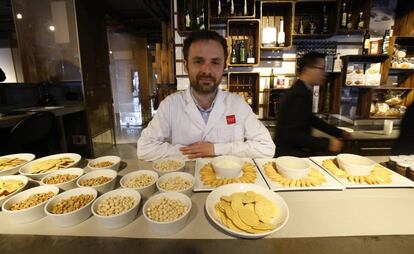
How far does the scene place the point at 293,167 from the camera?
1087mm

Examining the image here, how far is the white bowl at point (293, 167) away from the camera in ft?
3.25

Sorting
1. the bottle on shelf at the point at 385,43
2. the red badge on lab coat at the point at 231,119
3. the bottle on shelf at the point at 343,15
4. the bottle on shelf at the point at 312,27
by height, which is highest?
the bottle on shelf at the point at 343,15

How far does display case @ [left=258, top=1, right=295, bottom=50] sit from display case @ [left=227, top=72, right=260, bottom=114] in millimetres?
442

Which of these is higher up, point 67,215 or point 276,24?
point 276,24

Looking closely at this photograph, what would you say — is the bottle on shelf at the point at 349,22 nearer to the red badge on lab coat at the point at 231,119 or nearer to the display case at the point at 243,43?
the display case at the point at 243,43

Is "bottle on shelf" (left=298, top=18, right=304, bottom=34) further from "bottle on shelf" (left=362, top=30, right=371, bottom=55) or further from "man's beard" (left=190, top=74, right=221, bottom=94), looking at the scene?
"man's beard" (left=190, top=74, right=221, bottom=94)

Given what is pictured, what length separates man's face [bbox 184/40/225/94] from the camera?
5.18 feet

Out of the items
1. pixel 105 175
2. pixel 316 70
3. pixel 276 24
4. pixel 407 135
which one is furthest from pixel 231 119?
pixel 276 24

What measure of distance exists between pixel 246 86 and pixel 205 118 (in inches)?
58.2

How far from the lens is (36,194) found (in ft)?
2.87

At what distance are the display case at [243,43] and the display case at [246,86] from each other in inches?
9.2

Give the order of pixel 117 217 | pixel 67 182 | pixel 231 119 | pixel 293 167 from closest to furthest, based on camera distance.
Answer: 1. pixel 117 217
2. pixel 67 182
3. pixel 293 167
4. pixel 231 119

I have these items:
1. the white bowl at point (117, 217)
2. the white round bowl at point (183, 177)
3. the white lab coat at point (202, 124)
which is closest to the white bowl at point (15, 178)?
the white bowl at point (117, 217)

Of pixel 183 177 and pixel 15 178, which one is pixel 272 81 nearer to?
pixel 183 177
